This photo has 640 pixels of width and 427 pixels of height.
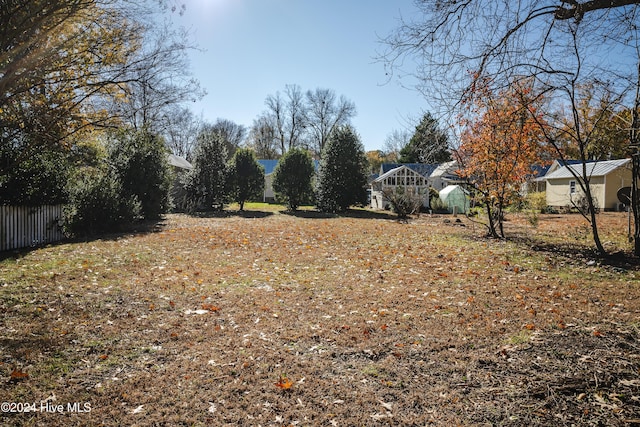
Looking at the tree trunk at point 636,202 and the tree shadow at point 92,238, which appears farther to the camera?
the tree shadow at point 92,238

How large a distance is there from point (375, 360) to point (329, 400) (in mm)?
851

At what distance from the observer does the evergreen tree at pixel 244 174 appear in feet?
85.8

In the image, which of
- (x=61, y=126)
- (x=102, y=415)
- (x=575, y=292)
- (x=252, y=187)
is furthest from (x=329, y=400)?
(x=252, y=187)

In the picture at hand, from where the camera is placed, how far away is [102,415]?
2803mm

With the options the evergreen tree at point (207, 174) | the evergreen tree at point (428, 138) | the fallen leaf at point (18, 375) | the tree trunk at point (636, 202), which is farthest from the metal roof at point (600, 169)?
the fallen leaf at point (18, 375)

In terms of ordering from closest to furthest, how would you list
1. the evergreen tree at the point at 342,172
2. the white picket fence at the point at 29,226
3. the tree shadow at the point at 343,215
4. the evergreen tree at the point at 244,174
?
the white picket fence at the point at 29,226 → the tree shadow at the point at 343,215 → the evergreen tree at the point at 342,172 → the evergreen tree at the point at 244,174

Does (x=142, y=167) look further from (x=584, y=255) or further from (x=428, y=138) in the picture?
(x=584, y=255)

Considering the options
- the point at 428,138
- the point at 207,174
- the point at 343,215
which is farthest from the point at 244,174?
the point at 428,138

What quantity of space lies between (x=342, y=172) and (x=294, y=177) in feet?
12.1

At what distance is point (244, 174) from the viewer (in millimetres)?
26344

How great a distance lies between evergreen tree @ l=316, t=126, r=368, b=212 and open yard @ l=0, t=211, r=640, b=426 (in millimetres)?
17710

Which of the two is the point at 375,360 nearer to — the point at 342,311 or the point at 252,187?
the point at 342,311

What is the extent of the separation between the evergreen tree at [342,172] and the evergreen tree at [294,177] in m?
1.36

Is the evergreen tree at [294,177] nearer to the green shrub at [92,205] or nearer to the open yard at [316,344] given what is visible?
the green shrub at [92,205]
